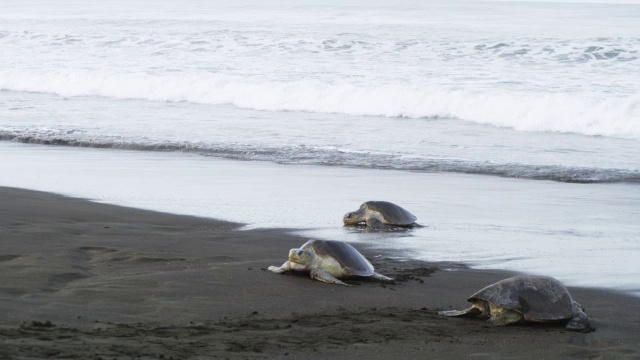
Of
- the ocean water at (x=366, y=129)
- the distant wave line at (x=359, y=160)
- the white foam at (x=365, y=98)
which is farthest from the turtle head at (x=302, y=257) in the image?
the white foam at (x=365, y=98)

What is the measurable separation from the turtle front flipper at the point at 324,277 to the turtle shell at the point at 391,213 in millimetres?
1968

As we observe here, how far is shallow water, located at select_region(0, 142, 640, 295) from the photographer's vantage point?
7.02 m

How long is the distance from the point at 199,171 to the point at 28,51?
68.9ft

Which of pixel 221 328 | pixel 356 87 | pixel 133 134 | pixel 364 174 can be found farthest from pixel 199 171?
pixel 356 87

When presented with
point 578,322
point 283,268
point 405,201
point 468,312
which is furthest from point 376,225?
point 578,322

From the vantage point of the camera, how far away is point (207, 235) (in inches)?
293

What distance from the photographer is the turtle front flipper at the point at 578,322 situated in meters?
5.03

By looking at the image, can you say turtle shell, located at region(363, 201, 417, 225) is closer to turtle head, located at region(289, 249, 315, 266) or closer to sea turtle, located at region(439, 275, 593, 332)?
turtle head, located at region(289, 249, 315, 266)

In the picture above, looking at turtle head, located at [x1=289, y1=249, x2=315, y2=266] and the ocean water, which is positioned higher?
the ocean water

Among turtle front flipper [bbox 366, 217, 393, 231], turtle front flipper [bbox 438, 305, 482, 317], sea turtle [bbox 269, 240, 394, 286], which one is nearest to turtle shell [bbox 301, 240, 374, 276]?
sea turtle [bbox 269, 240, 394, 286]

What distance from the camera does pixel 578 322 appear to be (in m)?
5.05

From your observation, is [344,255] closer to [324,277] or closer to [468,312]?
[324,277]

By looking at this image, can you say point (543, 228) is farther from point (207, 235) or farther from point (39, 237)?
point (39, 237)

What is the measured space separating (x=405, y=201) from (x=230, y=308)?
175 inches
